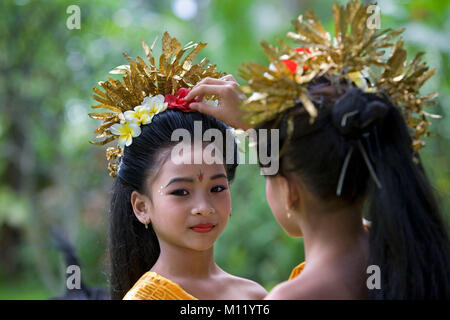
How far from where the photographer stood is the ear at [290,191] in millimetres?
1806

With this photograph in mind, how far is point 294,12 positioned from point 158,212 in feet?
18.4

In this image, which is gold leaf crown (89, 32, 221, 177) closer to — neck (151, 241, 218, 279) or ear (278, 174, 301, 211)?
neck (151, 241, 218, 279)

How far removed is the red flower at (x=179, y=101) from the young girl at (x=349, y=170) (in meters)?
0.53

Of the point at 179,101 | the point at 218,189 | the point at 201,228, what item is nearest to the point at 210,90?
the point at 179,101

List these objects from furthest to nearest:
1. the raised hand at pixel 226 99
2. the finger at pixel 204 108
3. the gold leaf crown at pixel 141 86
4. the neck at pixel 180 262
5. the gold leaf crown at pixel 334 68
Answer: the gold leaf crown at pixel 141 86 < the neck at pixel 180 262 < the finger at pixel 204 108 < the raised hand at pixel 226 99 < the gold leaf crown at pixel 334 68

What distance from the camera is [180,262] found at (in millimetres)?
2264

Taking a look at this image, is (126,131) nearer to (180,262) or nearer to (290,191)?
(180,262)

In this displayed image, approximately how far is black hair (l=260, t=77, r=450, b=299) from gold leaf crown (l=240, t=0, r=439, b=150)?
2.8 inches

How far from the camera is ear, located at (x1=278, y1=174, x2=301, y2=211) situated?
1.81 metres

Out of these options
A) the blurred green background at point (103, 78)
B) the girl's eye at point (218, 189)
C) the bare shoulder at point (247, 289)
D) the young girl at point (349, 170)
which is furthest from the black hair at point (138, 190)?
the blurred green background at point (103, 78)

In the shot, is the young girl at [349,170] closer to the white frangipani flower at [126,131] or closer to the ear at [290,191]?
the ear at [290,191]

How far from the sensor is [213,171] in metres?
2.24

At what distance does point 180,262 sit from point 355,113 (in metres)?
0.96

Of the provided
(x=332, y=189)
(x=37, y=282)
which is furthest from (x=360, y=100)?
(x=37, y=282)
